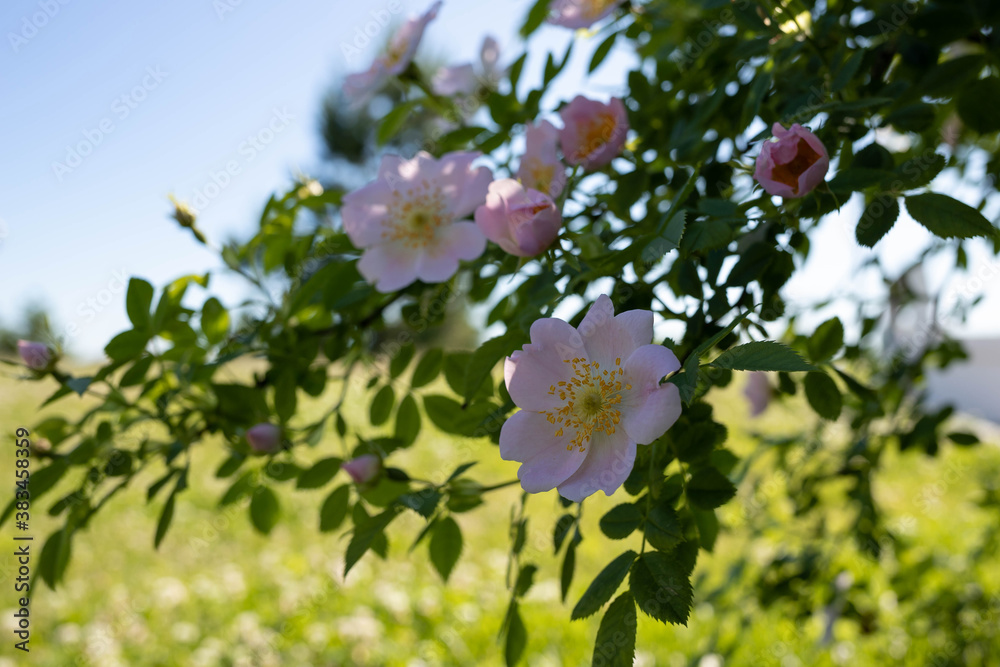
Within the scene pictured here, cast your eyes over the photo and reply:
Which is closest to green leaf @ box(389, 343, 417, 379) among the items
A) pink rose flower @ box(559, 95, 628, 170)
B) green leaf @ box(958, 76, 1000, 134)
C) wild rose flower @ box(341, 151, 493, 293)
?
wild rose flower @ box(341, 151, 493, 293)

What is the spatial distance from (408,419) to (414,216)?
13.1 inches

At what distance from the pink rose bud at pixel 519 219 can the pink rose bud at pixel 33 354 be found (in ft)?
2.44

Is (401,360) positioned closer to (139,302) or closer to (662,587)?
(139,302)

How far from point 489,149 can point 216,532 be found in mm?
3388

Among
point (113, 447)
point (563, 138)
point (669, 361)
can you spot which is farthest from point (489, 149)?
point (113, 447)

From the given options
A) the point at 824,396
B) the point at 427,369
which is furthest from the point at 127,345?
the point at 824,396

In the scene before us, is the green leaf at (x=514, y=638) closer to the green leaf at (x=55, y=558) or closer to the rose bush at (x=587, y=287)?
the rose bush at (x=587, y=287)

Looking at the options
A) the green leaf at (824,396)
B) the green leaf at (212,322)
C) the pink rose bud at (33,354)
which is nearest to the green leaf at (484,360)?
the green leaf at (824,396)

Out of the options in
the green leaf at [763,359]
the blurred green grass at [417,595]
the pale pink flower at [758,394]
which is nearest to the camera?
the green leaf at [763,359]

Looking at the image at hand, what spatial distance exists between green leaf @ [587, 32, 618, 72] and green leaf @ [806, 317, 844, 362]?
55 centimetres

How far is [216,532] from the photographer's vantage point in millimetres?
3715

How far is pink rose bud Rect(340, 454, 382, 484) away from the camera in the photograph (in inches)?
34.0

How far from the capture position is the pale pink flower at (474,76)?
124 centimetres

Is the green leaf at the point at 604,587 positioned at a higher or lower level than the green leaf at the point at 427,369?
higher
